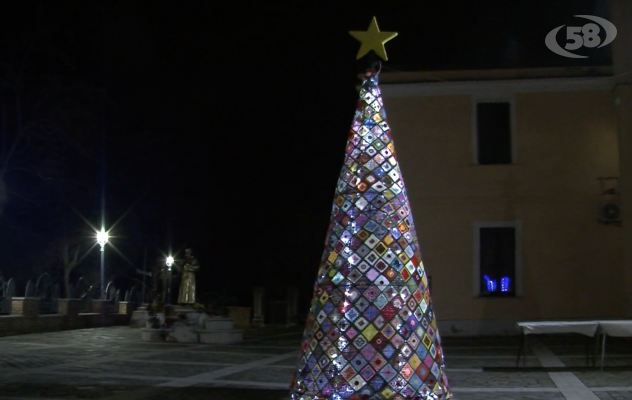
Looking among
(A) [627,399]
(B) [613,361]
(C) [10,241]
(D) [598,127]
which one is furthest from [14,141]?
(A) [627,399]

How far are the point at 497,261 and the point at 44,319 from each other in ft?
48.3

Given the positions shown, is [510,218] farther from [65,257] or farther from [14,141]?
[65,257]

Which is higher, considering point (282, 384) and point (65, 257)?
point (65, 257)

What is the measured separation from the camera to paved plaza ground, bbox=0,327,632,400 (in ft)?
31.3

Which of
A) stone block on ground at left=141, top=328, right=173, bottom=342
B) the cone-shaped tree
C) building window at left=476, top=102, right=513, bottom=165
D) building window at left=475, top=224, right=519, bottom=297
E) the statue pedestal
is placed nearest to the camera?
the cone-shaped tree

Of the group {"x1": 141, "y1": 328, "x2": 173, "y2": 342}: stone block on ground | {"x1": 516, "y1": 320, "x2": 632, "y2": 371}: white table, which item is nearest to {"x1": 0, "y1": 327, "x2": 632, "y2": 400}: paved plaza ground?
{"x1": 516, "y1": 320, "x2": 632, "y2": 371}: white table

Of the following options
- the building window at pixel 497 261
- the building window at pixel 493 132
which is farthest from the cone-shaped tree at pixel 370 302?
the building window at pixel 493 132

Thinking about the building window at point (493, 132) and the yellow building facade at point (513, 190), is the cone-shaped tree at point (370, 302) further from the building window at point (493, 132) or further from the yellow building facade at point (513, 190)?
the building window at point (493, 132)

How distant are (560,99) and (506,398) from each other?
39.2 feet

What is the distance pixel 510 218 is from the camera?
742 inches

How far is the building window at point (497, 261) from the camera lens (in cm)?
1878

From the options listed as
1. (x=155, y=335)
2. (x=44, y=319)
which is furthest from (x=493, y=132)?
(x=44, y=319)

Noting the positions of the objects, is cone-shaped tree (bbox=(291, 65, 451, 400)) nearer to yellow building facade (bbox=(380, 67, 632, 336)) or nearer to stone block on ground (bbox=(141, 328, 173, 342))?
yellow building facade (bbox=(380, 67, 632, 336))

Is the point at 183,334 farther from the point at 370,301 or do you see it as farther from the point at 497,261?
the point at 370,301
